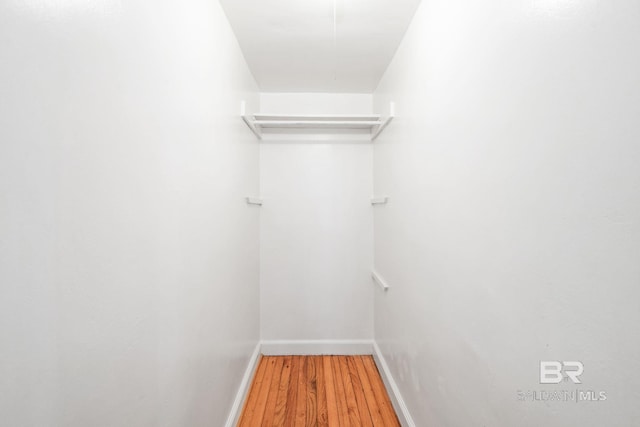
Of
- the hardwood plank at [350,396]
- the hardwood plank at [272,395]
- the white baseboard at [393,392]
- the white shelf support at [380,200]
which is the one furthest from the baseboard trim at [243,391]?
the white shelf support at [380,200]

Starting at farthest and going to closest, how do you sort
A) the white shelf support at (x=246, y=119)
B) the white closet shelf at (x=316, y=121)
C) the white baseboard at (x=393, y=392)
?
the white closet shelf at (x=316, y=121), the white shelf support at (x=246, y=119), the white baseboard at (x=393, y=392)

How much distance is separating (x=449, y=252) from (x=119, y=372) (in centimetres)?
117

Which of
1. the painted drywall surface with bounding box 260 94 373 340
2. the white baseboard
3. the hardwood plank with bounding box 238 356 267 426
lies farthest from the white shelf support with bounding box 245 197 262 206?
the white baseboard

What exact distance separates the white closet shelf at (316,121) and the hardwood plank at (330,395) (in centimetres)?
203

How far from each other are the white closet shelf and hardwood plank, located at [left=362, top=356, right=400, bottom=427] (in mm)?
2000

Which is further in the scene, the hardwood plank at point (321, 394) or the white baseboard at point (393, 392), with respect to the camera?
the hardwood plank at point (321, 394)

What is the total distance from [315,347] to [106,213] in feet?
7.82

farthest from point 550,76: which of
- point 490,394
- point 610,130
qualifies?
point 490,394

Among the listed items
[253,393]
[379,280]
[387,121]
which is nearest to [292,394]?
[253,393]

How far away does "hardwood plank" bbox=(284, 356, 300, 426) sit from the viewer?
5.96 feet

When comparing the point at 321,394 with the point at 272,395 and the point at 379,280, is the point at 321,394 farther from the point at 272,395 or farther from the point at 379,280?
the point at 379,280

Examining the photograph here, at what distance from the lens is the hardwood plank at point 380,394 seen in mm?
1827

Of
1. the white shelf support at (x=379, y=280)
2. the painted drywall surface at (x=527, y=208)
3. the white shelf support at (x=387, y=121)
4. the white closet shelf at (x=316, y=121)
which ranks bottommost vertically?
the white shelf support at (x=379, y=280)

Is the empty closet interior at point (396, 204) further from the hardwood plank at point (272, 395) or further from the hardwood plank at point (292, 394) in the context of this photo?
the hardwood plank at point (292, 394)
